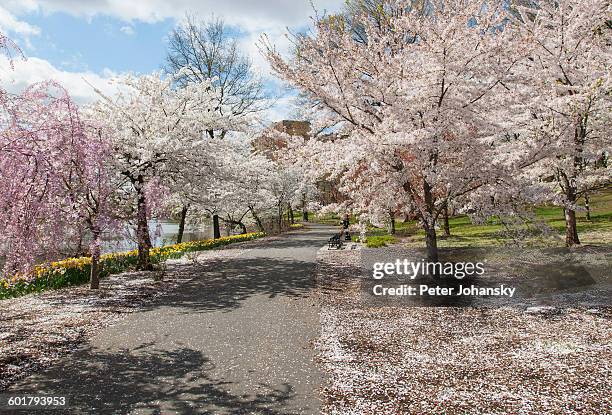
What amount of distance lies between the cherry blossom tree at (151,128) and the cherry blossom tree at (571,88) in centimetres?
1145

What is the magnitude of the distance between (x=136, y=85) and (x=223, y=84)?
14106 mm

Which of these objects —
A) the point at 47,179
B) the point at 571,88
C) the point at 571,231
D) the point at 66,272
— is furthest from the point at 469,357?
the point at 66,272

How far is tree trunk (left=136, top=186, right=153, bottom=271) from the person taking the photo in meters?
13.3

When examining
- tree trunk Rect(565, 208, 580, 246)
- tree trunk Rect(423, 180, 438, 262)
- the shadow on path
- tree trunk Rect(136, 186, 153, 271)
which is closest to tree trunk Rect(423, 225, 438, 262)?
tree trunk Rect(423, 180, 438, 262)

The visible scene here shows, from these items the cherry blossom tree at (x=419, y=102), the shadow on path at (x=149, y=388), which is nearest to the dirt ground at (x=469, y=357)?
the shadow on path at (x=149, y=388)

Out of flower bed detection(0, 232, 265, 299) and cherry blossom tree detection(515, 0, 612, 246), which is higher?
cherry blossom tree detection(515, 0, 612, 246)

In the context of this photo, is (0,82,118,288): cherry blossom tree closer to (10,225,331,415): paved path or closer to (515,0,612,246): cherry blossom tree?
(10,225,331,415): paved path

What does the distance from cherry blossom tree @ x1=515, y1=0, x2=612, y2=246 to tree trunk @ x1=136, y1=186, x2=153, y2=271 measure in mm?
12438

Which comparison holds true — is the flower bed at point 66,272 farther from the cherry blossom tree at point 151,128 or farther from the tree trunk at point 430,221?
the tree trunk at point 430,221

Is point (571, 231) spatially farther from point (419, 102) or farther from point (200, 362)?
point (200, 362)

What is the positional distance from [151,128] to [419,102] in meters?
9.69

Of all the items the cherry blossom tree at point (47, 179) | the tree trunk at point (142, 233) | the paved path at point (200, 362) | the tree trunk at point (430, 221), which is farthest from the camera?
the tree trunk at point (142, 233)

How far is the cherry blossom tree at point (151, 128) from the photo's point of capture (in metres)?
14.1

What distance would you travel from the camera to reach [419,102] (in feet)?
35.8
